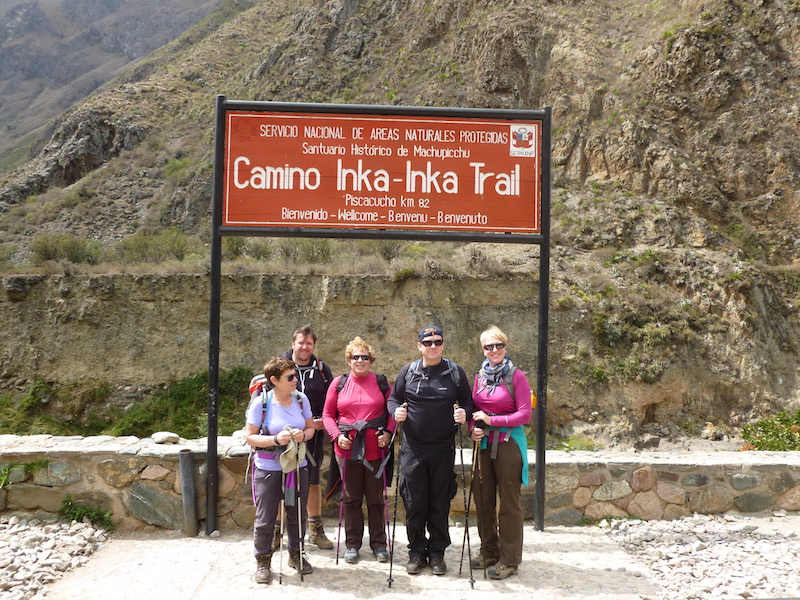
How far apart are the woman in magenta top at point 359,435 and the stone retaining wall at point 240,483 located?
0.82 metres

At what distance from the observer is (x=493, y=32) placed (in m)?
27.0

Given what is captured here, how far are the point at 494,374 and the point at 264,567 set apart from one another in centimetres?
219

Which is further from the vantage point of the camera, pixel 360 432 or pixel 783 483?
pixel 783 483

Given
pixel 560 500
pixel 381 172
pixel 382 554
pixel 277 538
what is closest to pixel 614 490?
pixel 560 500

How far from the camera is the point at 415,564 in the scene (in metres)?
4.05

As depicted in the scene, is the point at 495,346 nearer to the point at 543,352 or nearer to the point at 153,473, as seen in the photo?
the point at 543,352

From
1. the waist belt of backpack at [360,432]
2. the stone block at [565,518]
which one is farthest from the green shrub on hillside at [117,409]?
the waist belt of backpack at [360,432]

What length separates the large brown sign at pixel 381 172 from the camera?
16.9 feet

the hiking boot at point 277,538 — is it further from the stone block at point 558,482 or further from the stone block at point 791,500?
the stone block at point 791,500

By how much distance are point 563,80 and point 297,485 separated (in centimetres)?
2443

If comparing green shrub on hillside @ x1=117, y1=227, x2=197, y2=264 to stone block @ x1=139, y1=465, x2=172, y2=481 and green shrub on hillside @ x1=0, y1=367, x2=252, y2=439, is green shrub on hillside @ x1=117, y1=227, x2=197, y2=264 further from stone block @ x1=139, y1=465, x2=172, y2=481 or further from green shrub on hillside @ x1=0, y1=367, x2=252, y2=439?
stone block @ x1=139, y1=465, x2=172, y2=481

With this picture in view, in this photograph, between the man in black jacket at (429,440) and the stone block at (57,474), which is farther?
the stone block at (57,474)

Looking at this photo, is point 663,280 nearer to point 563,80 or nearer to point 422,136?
point 563,80

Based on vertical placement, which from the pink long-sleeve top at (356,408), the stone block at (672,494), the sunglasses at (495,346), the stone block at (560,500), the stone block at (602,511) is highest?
the sunglasses at (495,346)
